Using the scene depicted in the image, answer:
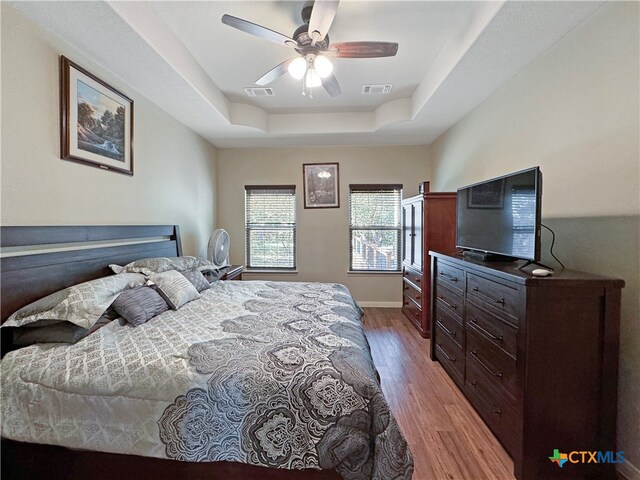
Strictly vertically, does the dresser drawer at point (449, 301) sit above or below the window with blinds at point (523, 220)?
below

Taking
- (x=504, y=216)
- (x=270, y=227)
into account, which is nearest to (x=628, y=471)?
(x=504, y=216)

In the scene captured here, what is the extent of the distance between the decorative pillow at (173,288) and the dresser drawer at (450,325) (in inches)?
84.8

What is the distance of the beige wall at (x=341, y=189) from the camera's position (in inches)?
174

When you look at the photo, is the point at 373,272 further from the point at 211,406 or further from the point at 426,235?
the point at 211,406

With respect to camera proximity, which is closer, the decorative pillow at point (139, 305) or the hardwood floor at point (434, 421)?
the hardwood floor at point (434, 421)

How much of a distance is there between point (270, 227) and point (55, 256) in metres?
2.97

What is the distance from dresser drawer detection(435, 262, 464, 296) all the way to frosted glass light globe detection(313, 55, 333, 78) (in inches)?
71.9

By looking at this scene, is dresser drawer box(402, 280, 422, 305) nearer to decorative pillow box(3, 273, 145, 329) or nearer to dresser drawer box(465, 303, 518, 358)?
dresser drawer box(465, 303, 518, 358)

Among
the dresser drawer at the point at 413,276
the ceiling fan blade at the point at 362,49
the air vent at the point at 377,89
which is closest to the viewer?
the ceiling fan blade at the point at 362,49

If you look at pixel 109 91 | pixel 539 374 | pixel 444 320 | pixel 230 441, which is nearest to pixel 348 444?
pixel 230 441

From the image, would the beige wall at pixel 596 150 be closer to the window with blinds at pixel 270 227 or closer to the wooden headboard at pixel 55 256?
the window with blinds at pixel 270 227

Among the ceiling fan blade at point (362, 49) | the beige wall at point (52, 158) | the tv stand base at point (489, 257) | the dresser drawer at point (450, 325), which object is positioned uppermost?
the ceiling fan blade at point (362, 49)

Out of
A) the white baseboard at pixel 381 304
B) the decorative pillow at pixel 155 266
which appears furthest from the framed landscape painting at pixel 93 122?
the white baseboard at pixel 381 304

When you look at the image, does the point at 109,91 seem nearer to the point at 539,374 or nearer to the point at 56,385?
the point at 56,385
